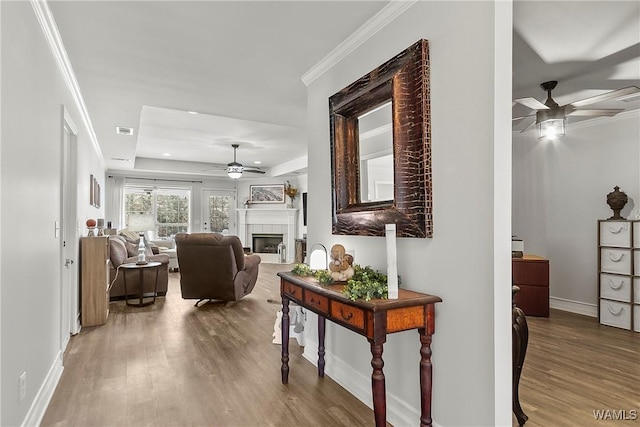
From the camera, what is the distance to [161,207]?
386 inches

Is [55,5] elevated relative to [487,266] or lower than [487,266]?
elevated

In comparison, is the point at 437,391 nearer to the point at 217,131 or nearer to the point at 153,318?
the point at 153,318

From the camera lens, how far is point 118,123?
4.72 m

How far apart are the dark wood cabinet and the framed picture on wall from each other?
6.98 metres

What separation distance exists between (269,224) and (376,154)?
8364 mm

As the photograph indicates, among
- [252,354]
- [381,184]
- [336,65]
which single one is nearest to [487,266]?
[381,184]

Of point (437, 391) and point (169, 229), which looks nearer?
point (437, 391)

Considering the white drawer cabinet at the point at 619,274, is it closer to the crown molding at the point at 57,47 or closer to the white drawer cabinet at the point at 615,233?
the white drawer cabinet at the point at 615,233

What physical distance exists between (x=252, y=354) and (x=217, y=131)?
3.93 m

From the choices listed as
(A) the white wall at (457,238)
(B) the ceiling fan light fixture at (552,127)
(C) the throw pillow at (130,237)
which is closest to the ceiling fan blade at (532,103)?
(B) the ceiling fan light fixture at (552,127)

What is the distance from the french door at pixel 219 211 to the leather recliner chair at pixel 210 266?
5213mm

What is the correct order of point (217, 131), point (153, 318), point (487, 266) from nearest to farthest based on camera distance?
point (487, 266) → point (153, 318) → point (217, 131)

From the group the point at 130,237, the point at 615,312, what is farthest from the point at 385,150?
the point at 130,237

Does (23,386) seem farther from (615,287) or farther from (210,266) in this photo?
(615,287)
